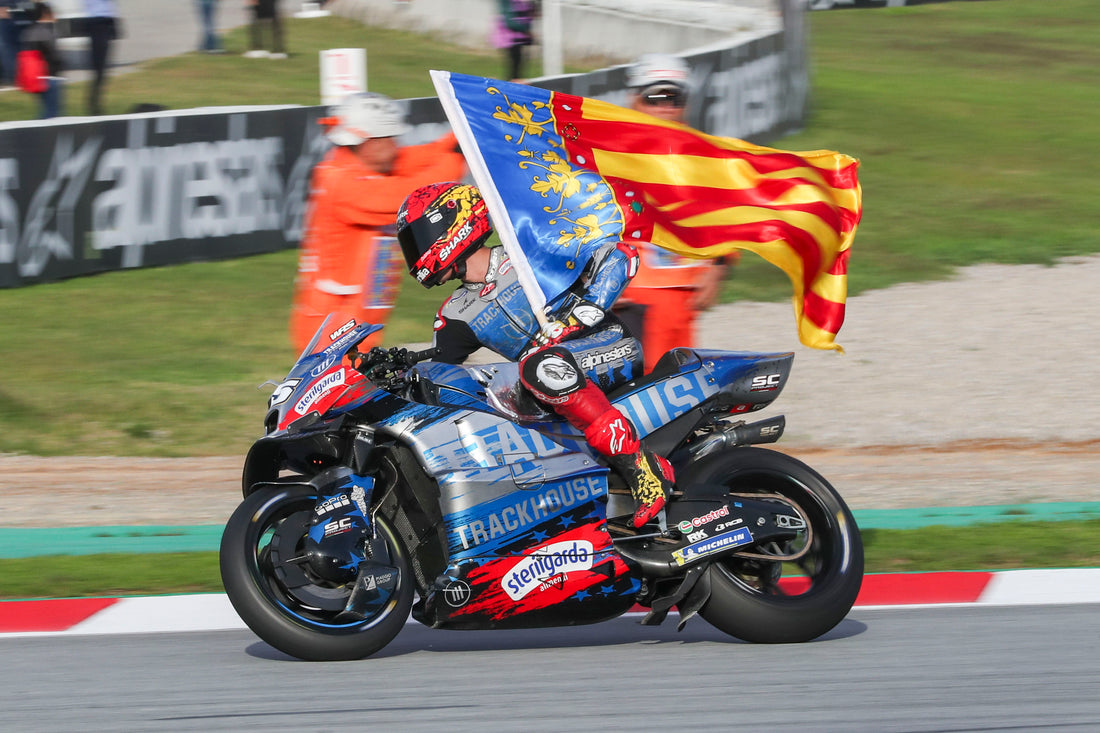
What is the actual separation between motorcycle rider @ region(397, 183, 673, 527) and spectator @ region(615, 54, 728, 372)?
145 centimetres

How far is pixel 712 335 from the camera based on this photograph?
12.1 metres

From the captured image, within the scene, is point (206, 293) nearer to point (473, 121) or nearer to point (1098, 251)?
point (473, 121)

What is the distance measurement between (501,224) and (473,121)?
76 cm

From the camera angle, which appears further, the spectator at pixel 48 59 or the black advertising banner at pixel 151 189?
the spectator at pixel 48 59

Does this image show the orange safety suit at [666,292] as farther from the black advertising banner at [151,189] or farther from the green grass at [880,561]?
the black advertising banner at [151,189]

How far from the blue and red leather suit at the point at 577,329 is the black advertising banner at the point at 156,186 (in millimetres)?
7867

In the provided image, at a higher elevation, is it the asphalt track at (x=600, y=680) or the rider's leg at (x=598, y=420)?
the rider's leg at (x=598, y=420)

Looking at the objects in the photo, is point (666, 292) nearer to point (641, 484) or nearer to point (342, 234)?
point (342, 234)

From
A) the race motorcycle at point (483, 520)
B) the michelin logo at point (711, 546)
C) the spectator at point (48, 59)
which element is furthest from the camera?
the spectator at point (48, 59)

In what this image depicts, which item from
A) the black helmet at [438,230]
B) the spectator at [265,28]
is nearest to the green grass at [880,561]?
the black helmet at [438,230]

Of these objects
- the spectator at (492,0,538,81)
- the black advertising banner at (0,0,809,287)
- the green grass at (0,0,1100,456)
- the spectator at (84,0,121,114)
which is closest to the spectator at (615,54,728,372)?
the green grass at (0,0,1100,456)

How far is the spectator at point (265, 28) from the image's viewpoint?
23.7 meters

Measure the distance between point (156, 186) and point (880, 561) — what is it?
8.61 m

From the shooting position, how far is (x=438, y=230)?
5.23 m
